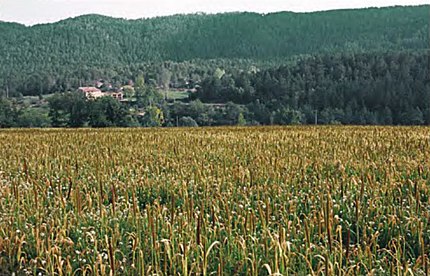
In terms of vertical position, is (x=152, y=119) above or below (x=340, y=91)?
below

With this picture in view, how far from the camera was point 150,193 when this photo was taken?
744cm

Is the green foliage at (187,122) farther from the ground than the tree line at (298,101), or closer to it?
closer to it

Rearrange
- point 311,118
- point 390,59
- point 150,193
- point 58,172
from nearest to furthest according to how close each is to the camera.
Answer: point 150,193, point 58,172, point 311,118, point 390,59

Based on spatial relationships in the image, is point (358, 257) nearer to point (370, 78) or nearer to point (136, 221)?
point (136, 221)

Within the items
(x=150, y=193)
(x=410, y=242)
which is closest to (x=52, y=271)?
(x=410, y=242)

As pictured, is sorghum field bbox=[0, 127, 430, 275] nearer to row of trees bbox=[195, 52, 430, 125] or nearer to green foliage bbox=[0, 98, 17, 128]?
green foliage bbox=[0, 98, 17, 128]

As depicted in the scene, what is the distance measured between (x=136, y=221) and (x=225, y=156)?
6351mm

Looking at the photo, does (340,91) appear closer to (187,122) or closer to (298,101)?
(298,101)

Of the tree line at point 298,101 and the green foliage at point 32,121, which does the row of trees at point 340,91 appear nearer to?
the tree line at point 298,101

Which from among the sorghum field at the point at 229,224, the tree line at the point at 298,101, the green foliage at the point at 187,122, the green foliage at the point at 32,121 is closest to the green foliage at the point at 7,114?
the tree line at the point at 298,101

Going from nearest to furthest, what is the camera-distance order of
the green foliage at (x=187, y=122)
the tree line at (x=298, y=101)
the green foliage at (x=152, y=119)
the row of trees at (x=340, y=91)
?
1. the tree line at (x=298, y=101)
2. the row of trees at (x=340, y=91)
3. the green foliage at (x=187, y=122)
4. the green foliage at (x=152, y=119)

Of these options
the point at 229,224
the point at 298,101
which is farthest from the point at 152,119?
the point at 229,224

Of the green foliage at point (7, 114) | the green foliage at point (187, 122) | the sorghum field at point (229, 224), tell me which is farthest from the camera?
the green foliage at point (187, 122)

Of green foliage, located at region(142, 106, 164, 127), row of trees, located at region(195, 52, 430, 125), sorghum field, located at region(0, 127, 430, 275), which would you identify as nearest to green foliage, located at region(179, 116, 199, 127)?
green foliage, located at region(142, 106, 164, 127)
